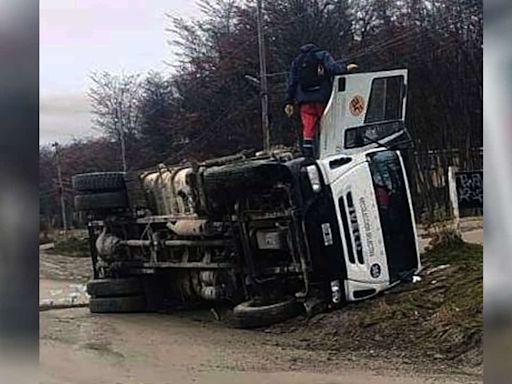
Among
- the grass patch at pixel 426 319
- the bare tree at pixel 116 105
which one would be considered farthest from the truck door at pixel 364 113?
the bare tree at pixel 116 105

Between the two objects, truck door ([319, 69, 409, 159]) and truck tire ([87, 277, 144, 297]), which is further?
truck tire ([87, 277, 144, 297])

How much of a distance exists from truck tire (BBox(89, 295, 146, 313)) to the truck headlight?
1.99 ft

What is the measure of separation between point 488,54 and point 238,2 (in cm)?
71

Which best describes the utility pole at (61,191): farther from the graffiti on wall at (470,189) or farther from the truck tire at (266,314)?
the graffiti on wall at (470,189)

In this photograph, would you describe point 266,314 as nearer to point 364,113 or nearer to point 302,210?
point 302,210

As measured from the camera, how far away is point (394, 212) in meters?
2.37

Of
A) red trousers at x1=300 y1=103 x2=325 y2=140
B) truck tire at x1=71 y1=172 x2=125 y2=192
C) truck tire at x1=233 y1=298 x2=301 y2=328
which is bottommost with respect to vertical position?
truck tire at x1=233 y1=298 x2=301 y2=328

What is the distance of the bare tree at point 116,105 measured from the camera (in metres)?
2.38

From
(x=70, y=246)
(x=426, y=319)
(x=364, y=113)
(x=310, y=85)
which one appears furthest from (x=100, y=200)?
(x=426, y=319)

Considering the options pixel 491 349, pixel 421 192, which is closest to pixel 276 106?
pixel 421 192

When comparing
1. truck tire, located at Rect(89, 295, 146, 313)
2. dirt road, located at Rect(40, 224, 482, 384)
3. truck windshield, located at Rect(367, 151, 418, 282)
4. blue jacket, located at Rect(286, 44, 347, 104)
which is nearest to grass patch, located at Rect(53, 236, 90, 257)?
dirt road, located at Rect(40, 224, 482, 384)

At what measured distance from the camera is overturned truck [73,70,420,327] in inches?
93.2

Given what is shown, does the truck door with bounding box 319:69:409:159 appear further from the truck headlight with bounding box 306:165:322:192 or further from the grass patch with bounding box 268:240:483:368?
the grass patch with bounding box 268:240:483:368

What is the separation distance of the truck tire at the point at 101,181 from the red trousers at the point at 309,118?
55cm
